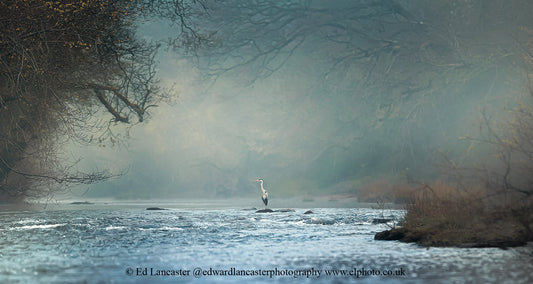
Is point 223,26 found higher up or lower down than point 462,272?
higher up

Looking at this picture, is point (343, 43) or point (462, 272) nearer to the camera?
point (462, 272)

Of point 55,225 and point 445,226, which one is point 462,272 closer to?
point 445,226

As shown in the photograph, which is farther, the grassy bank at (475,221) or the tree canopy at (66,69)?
the tree canopy at (66,69)

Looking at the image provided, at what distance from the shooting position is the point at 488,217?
30.6 feet

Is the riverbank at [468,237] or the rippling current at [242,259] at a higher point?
the riverbank at [468,237]

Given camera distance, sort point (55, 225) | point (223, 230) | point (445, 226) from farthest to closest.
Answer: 1. point (55, 225)
2. point (223, 230)
3. point (445, 226)

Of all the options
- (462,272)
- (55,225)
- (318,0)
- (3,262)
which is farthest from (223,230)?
(318,0)

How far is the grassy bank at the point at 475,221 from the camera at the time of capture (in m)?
8.91

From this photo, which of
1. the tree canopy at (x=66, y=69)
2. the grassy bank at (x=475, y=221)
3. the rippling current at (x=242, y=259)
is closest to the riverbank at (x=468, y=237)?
the grassy bank at (x=475, y=221)

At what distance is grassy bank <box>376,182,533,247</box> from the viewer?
8.91 metres

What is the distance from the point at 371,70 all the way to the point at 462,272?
20768 millimetres

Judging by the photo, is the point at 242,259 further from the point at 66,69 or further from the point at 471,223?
the point at 66,69

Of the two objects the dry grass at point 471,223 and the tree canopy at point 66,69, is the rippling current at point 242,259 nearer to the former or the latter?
the dry grass at point 471,223

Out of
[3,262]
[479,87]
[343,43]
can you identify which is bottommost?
[3,262]
